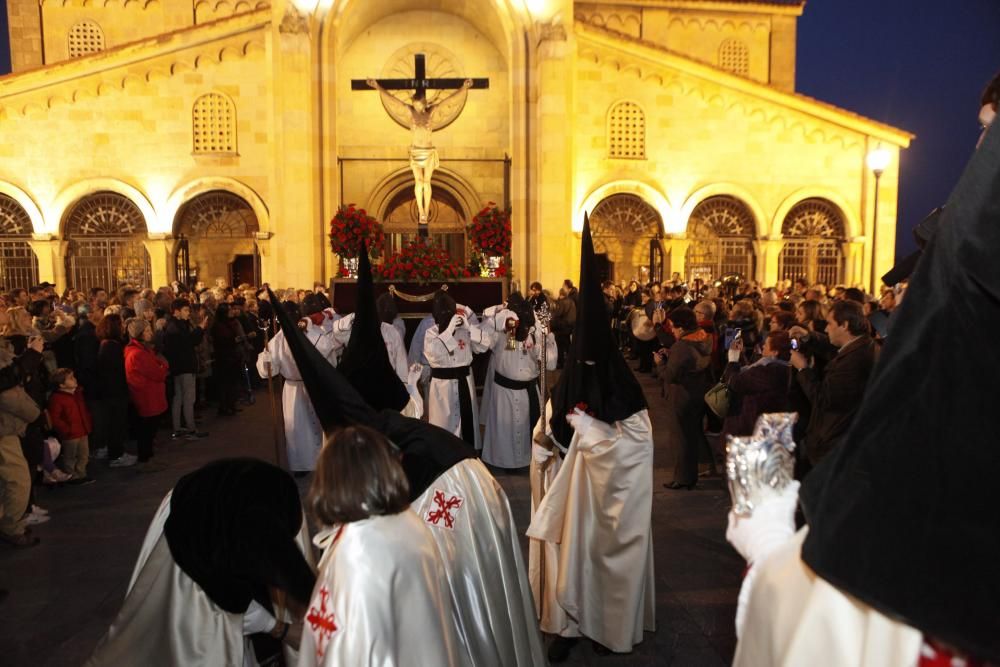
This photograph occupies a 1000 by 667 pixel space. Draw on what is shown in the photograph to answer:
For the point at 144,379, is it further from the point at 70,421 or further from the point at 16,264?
the point at 16,264

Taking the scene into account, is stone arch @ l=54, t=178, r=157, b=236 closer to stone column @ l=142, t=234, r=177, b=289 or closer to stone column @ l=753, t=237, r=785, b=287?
stone column @ l=142, t=234, r=177, b=289

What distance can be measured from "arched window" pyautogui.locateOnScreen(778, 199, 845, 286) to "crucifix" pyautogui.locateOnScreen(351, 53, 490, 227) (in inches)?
490

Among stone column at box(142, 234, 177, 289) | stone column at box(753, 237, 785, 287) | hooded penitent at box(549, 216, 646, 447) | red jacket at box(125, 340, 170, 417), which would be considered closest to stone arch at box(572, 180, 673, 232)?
stone column at box(753, 237, 785, 287)

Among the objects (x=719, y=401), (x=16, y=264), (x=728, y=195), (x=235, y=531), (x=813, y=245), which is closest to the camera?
(x=235, y=531)

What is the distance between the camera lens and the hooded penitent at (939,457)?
1138 millimetres

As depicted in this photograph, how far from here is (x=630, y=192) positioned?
22.4 m

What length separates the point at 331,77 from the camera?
19.7m

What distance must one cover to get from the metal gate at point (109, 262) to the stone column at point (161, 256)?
573 mm

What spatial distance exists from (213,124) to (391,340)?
1526 centimetres

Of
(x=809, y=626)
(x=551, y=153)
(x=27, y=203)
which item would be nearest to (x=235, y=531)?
(x=809, y=626)

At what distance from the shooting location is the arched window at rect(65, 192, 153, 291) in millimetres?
21547

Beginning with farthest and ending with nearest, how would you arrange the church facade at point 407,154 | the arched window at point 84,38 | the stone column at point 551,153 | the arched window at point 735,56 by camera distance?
the arched window at point 735,56 → the arched window at point 84,38 → the church facade at point 407,154 → the stone column at point 551,153

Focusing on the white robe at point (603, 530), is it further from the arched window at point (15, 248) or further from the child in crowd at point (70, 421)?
the arched window at point (15, 248)

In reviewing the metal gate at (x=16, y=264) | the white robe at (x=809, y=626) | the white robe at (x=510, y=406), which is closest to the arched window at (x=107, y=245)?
the metal gate at (x=16, y=264)
